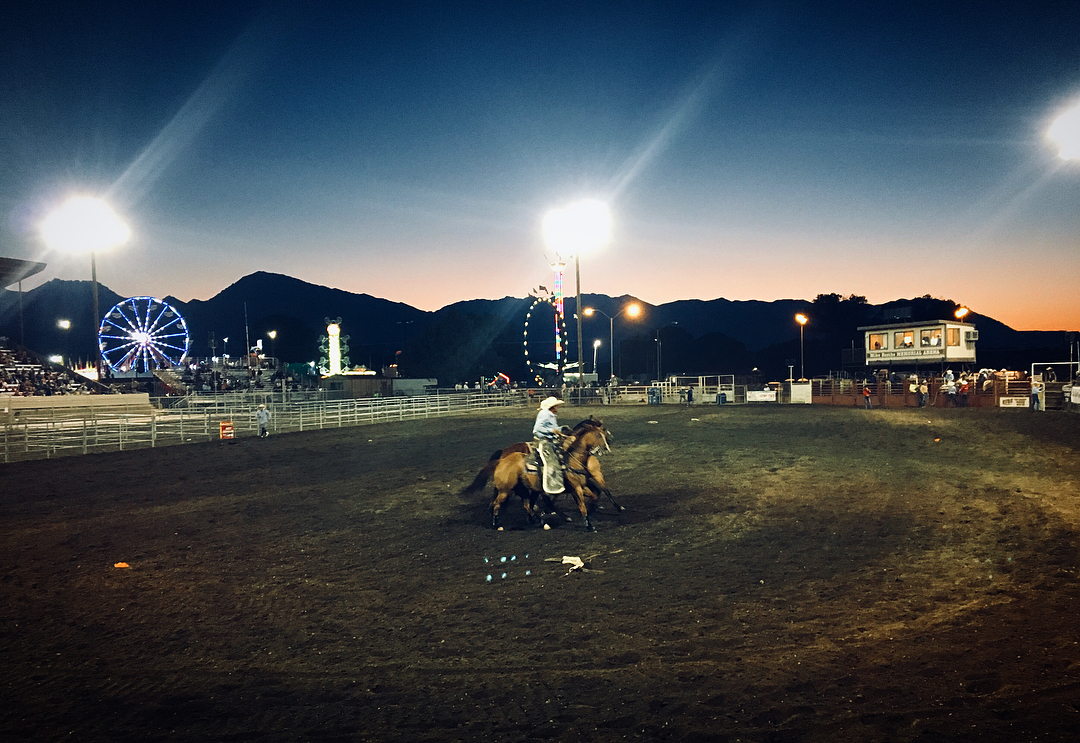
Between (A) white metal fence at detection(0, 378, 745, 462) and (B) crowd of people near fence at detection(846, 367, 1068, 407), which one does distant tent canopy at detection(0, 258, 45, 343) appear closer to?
(A) white metal fence at detection(0, 378, 745, 462)

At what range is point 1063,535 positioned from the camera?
8.42 metres

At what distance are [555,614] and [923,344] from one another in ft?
194

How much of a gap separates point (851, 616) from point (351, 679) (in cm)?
432

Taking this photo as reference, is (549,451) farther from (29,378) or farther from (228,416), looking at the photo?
(29,378)

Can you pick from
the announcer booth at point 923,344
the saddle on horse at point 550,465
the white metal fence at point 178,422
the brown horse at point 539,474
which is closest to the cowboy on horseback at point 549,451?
the saddle on horse at point 550,465

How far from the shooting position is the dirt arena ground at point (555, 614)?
429cm

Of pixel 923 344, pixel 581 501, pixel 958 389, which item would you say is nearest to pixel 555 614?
pixel 581 501

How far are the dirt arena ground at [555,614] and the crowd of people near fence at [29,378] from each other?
29.2 m

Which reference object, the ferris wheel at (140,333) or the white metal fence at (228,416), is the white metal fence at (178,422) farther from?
the ferris wheel at (140,333)

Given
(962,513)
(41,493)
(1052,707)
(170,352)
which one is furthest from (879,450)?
(170,352)

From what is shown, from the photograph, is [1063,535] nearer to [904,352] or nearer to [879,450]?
[879,450]

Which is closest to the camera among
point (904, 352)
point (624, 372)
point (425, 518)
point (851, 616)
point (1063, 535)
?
point (851, 616)

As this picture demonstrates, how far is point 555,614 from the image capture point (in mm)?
6168

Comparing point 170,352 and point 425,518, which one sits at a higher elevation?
point 170,352
